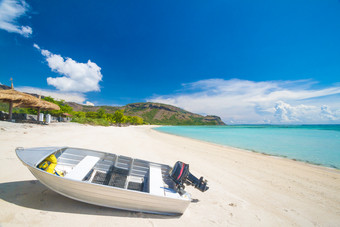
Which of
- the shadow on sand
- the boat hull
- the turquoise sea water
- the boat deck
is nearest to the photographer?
the boat hull

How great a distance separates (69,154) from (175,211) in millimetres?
3511

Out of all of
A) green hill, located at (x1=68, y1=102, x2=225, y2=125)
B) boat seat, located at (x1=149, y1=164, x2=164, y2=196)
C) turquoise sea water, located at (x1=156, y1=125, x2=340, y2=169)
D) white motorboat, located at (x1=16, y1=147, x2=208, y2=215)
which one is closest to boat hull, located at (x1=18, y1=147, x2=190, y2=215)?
white motorboat, located at (x1=16, y1=147, x2=208, y2=215)

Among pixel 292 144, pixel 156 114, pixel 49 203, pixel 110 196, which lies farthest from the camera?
pixel 156 114

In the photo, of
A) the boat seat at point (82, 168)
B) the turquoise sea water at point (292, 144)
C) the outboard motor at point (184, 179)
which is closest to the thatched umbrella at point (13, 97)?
the boat seat at point (82, 168)

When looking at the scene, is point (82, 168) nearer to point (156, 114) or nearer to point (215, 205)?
point (215, 205)

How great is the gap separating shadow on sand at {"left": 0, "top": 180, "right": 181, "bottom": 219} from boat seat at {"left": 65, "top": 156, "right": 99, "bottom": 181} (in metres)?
0.51

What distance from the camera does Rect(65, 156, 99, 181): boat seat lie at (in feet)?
11.1

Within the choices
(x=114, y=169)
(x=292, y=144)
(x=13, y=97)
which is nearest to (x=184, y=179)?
(x=114, y=169)

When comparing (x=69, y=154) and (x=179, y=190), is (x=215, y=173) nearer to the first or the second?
Answer: (x=179, y=190)

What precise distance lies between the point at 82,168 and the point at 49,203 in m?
Answer: 0.90

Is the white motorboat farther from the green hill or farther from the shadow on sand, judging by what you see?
the green hill

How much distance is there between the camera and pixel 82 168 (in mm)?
3736

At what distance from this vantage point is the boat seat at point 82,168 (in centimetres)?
337

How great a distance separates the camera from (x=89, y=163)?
4000mm
